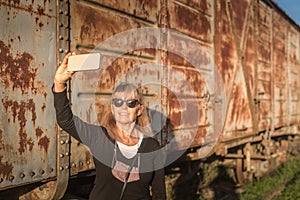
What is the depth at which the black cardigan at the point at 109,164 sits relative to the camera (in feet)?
7.20

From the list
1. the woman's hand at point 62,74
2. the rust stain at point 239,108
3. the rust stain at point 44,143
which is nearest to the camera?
the woman's hand at point 62,74

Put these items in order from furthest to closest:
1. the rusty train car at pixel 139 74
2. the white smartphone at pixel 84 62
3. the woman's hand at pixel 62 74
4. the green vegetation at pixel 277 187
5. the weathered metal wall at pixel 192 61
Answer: the green vegetation at pixel 277 187 < the weathered metal wall at pixel 192 61 < the rusty train car at pixel 139 74 < the woman's hand at pixel 62 74 < the white smartphone at pixel 84 62

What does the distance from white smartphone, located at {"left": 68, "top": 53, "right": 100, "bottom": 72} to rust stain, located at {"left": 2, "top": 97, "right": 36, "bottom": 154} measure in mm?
502

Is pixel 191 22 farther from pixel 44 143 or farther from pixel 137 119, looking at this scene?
pixel 44 143

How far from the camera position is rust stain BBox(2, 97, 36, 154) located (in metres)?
2.13

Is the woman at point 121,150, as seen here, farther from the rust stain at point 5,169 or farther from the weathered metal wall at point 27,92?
the rust stain at point 5,169

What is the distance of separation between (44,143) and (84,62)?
78cm

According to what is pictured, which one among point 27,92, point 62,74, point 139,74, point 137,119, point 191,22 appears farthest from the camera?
point 191,22

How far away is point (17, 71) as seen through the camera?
2148mm

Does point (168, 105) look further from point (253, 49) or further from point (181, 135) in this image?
point (253, 49)

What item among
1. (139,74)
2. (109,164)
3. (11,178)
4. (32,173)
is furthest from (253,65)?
(11,178)

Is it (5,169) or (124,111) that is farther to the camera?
(124,111)

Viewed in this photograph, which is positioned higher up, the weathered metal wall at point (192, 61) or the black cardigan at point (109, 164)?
the weathered metal wall at point (192, 61)

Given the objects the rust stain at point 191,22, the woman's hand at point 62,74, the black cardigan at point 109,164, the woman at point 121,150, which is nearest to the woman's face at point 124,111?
the woman at point 121,150
